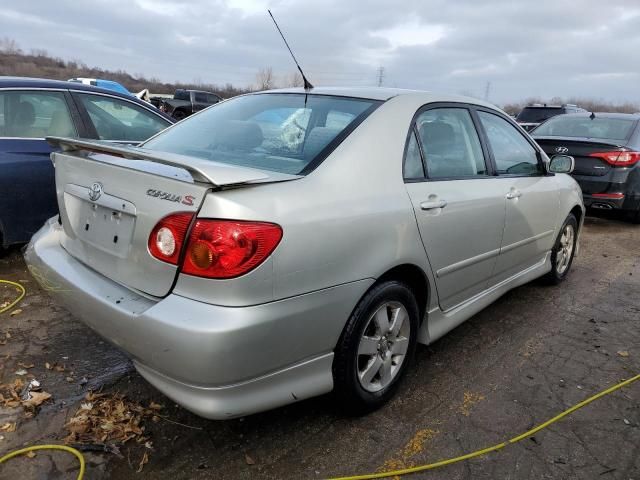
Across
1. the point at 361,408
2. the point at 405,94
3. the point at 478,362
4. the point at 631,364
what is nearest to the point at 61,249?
the point at 361,408

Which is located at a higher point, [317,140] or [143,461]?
[317,140]

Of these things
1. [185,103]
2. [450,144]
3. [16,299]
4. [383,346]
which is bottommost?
[16,299]

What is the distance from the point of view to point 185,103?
78.1 feet

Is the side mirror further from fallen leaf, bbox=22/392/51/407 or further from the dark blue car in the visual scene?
fallen leaf, bbox=22/392/51/407

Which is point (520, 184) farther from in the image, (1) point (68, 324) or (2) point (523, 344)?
(1) point (68, 324)

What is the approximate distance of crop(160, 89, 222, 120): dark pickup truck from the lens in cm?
2224

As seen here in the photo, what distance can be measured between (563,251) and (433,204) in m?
2.56

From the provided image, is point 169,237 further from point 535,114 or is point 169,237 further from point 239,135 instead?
point 535,114

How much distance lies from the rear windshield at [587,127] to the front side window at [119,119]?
5.66 m

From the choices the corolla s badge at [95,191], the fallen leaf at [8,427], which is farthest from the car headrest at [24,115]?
the fallen leaf at [8,427]

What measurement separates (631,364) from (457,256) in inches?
56.1

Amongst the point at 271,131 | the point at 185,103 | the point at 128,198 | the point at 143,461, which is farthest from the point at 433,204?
the point at 185,103

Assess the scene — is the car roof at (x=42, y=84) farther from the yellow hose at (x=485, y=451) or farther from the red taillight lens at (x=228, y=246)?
the yellow hose at (x=485, y=451)

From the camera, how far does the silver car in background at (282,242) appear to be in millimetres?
1854
